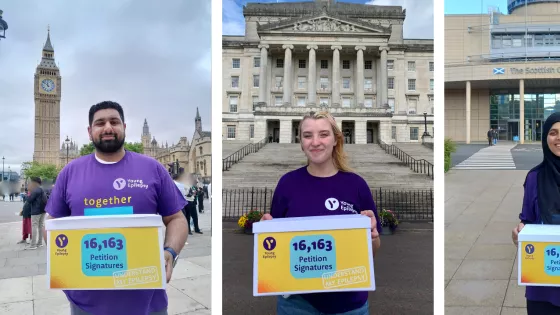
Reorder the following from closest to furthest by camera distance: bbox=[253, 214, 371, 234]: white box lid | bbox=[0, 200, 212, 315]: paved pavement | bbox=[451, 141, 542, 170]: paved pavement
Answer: bbox=[253, 214, 371, 234]: white box lid, bbox=[0, 200, 212, 315]: paved pavement, bbox=[451, 141, 542, 170]: paved pavement

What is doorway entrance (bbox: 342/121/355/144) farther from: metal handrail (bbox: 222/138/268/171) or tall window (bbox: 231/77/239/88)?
tall window (bbox: 231/77/239/88)

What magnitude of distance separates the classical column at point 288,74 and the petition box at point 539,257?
5.62 feet

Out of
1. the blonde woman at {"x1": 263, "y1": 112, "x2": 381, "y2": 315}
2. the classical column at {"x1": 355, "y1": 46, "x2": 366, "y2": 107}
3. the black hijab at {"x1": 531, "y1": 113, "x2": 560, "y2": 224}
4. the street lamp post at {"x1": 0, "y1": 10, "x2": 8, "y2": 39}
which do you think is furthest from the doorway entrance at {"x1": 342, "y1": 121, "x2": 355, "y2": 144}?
the street lamp post at {"x1": 0, "y1": 10, "x2": 8, "y2": 39}

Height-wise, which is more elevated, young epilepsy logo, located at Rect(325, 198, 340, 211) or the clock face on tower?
the clock face on tower

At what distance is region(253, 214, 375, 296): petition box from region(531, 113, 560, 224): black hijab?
999mm

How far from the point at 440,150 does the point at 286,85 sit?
124 centimetres

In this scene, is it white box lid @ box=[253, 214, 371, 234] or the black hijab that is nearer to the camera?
white box lid @ box=[253, 214, 371, 234]

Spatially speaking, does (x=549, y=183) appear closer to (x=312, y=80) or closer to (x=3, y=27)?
(x=312, y=80)

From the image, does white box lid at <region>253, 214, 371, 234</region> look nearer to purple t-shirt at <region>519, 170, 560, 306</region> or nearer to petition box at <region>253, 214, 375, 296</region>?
petition box at <region>253, 214, 375, 296</region>

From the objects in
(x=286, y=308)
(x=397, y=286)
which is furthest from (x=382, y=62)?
(x=286, y=308)

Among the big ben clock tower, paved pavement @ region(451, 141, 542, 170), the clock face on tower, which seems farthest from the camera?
paved pavement @ region(451, 141, 542, 170)

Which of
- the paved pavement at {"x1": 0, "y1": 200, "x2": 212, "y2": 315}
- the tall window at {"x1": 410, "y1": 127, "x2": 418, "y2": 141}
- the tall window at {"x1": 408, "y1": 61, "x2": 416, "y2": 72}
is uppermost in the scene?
the tall window at {"x1": 408, "y1": 61, "x2": 416, "y2": 72}

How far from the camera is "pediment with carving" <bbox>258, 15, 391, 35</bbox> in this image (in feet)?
9.92

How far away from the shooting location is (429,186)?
3010 millimetres
